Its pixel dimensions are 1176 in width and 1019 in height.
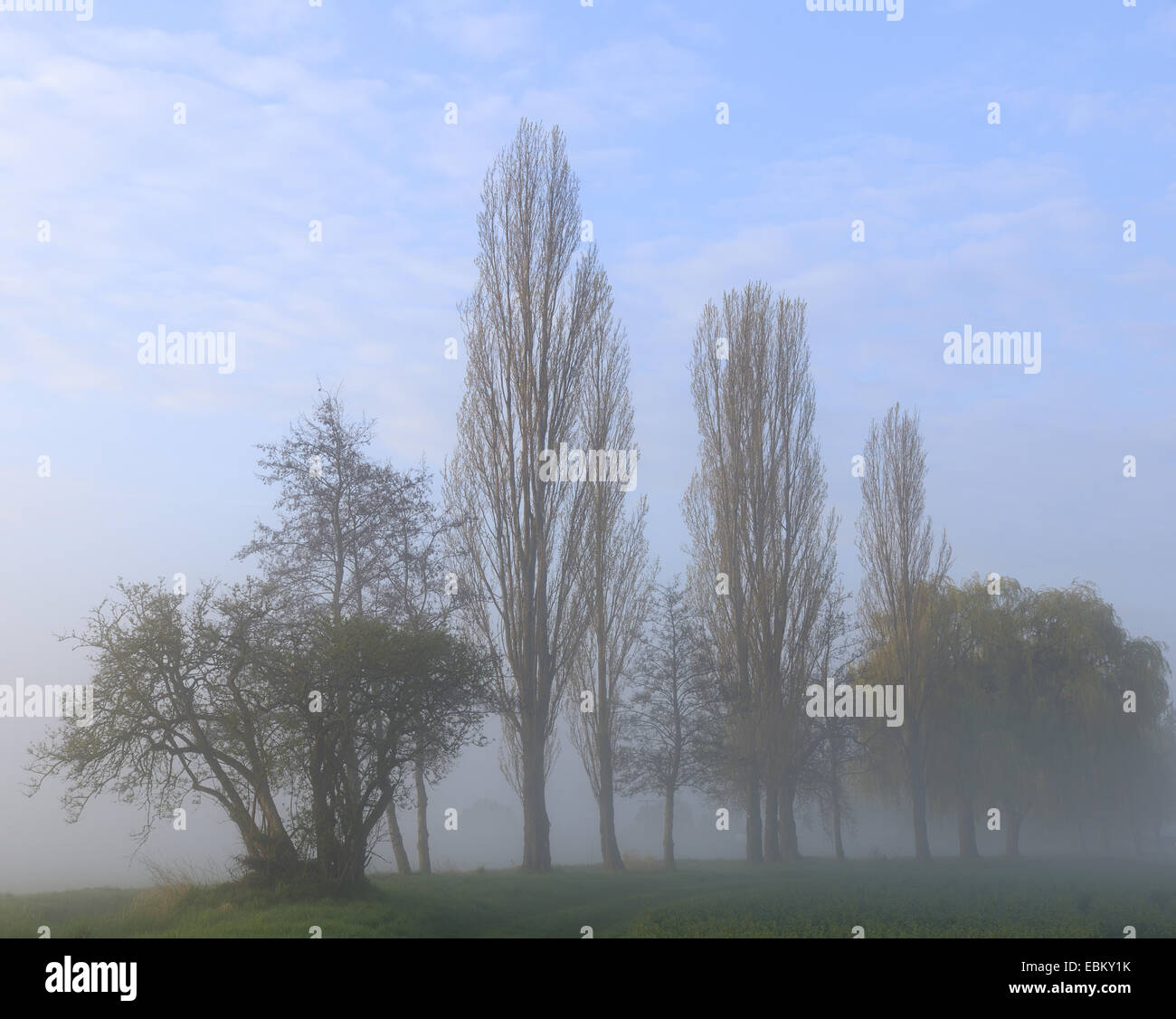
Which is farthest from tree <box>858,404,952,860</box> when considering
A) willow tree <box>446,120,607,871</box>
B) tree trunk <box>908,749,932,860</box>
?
willow tree <box>446,120,607,871</box>

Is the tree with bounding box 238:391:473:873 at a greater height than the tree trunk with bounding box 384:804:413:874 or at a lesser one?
greater

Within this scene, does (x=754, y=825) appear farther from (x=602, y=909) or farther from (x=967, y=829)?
(x=602, y=909)

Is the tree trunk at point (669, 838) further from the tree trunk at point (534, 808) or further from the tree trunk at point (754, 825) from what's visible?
the tree trunk at point (534, 808)

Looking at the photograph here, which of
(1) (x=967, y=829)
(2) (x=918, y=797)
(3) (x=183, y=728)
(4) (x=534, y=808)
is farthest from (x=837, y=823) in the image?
(3) (x=183, y=728)

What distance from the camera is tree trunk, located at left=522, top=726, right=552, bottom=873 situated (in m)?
23.2

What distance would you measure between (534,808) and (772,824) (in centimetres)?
1286

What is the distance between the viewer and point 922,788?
37.0 metres

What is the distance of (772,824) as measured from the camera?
108 ft

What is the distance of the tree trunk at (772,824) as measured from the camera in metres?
32.9

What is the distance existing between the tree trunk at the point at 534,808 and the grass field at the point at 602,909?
65cm

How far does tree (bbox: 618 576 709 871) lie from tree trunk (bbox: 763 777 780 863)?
8.80 feet

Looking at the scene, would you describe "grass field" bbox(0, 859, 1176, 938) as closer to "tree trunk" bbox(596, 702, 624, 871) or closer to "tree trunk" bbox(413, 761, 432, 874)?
"tree trunk" bbox(413, 761, 432, 874)

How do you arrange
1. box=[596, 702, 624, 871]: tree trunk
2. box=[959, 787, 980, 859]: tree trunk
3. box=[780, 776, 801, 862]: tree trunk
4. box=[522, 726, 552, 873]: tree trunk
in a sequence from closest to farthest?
box=[522, 726, 552, 873]: tree trunk
box=[596, 702, 624, 871]: tree trunk
box=[780, 776, 801, 862]: tree trunk
box=[959, 787, 980, 859]: tree trunk
